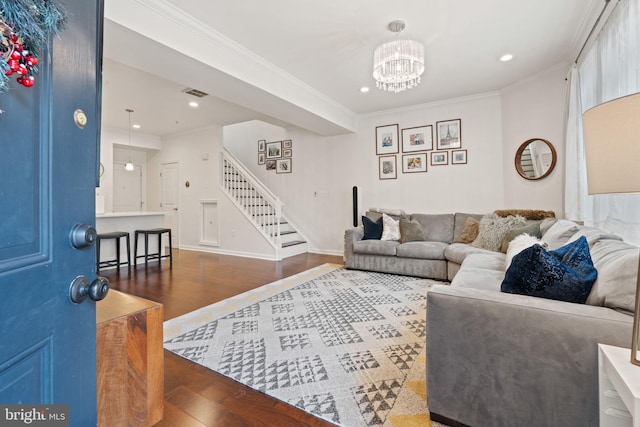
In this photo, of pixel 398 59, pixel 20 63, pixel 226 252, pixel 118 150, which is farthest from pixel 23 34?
pixel 118 150

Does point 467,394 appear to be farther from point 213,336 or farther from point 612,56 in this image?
point 612,56

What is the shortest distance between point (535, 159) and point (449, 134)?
125 cm

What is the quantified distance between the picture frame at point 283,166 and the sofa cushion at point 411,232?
2956 mm

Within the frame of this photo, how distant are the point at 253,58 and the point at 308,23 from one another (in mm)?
837

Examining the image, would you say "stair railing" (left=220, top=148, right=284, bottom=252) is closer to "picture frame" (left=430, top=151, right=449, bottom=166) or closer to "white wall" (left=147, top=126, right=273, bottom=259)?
"white wall" (left=147, top=126, right=273, bottom=259)

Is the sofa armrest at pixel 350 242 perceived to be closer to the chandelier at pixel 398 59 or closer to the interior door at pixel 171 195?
the chandelier at pixel 398 59

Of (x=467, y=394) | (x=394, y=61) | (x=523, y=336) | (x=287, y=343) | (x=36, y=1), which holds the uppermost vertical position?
(x=394, y=61)

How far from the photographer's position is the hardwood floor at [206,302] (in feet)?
4.64

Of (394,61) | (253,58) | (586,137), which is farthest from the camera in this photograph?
(253,58)

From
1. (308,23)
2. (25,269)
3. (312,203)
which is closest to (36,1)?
(25,269)

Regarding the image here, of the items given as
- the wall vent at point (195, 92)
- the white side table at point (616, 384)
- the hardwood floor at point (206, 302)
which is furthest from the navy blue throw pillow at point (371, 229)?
the white side table at point (616, 384)

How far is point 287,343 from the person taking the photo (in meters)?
2.12

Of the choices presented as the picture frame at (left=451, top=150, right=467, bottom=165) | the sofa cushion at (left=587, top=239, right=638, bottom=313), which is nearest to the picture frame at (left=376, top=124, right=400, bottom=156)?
the picture frame at (left=451, top=150, right=467, bottom=165)

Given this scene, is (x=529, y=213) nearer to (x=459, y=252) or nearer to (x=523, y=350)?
(x=459, y=252)
